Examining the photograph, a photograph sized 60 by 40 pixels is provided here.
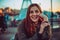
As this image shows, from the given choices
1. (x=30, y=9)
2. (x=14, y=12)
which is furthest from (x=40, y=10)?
(x=14, y=12)

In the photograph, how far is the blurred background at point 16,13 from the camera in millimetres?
2826

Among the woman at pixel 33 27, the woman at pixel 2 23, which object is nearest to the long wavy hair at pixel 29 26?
the woman at pixel 33 27

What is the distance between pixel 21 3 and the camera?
2838 millimetres

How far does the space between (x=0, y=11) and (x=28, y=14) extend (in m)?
0.30

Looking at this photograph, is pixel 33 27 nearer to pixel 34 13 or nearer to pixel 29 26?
pixel 29 26

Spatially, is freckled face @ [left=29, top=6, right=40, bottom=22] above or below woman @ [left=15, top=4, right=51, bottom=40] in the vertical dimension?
above

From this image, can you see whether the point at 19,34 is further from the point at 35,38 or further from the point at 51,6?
the point at 51,6

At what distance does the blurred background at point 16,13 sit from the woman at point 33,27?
0.04 metres

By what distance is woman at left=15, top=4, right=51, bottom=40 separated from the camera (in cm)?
283

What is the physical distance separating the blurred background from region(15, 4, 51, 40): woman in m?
0.04

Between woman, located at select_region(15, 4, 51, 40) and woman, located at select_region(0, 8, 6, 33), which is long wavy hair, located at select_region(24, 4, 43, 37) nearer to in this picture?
woman, located at select_region(15, 4, 51, 40)

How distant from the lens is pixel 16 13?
2.83 meters

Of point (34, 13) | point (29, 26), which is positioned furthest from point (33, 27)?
point (34, 13)

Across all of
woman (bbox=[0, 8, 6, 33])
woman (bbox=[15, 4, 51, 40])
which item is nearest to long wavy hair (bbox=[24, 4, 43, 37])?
woman (bbox=[15, 4, 51, 40])
